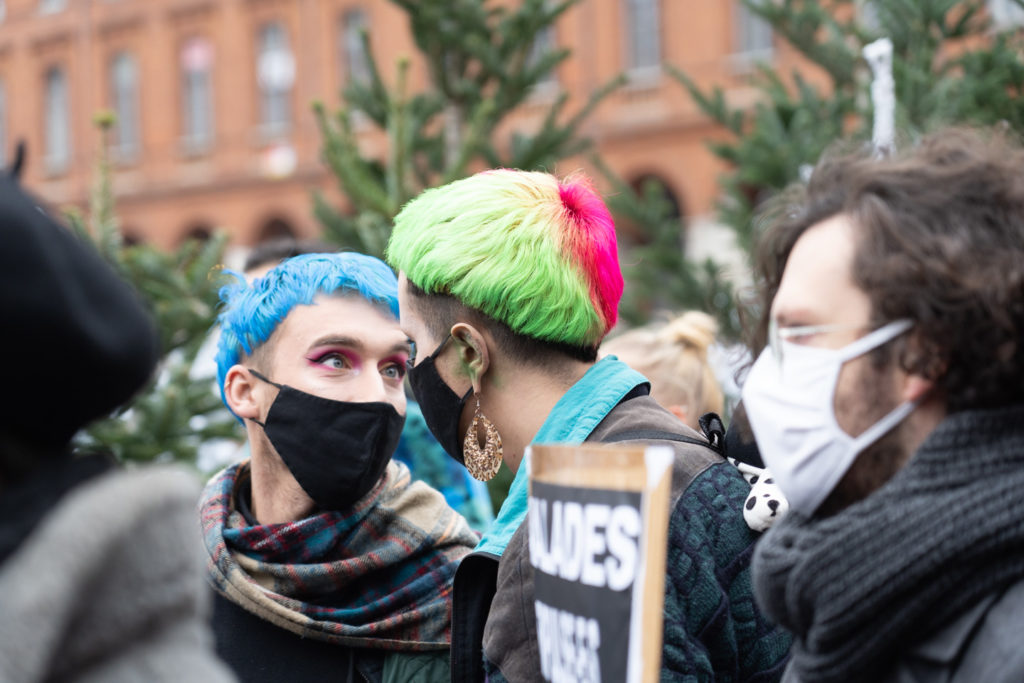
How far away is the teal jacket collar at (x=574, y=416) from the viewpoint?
2381mm

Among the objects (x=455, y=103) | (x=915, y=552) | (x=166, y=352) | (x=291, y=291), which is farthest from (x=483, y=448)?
(x=455, y=103)

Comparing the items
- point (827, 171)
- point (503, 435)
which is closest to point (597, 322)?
point (503, 435)

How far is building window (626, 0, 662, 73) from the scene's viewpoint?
25516 mm

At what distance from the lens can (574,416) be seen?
7.93 ft

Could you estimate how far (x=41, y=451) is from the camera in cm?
140

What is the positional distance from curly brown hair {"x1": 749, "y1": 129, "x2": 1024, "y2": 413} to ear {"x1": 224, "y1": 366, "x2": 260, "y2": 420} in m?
1.75

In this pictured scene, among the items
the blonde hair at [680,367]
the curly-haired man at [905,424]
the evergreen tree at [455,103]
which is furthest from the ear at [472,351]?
the evergreen tree at [455,103]

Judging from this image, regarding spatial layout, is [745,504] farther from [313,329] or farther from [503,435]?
[313,329]

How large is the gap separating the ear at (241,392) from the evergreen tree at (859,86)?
333cm

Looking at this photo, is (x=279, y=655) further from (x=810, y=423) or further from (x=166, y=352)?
(x=166, y=352)

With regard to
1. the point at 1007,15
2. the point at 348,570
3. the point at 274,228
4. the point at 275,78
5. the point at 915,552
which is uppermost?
the point at 915,552

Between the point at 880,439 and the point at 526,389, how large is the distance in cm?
93

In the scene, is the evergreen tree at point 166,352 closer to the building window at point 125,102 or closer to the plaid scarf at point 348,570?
the plaid scarf at point 348,570

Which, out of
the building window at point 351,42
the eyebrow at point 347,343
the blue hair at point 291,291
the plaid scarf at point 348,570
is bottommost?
the building window at point 351,42
